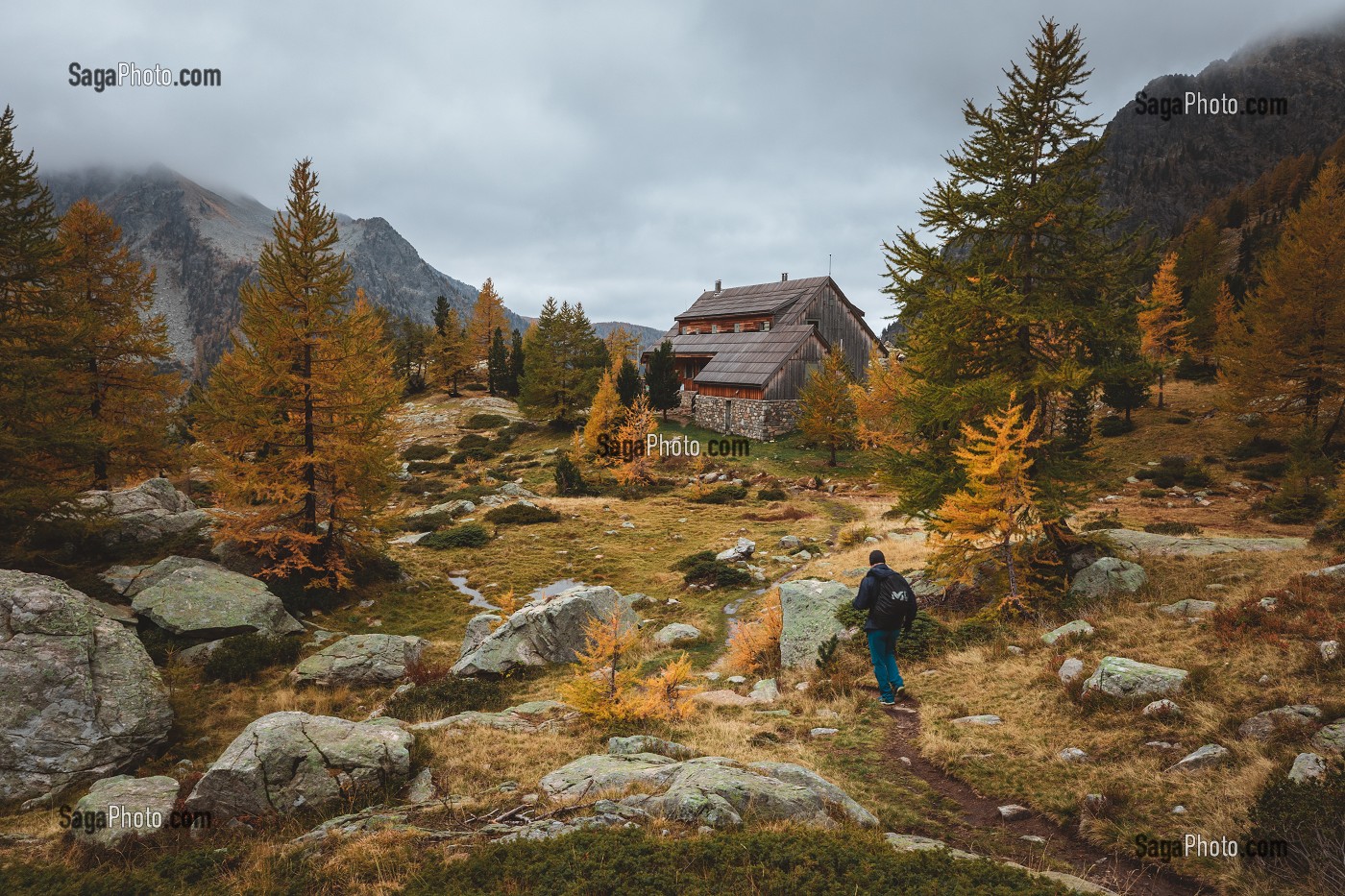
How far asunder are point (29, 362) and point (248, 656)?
928 centimetres

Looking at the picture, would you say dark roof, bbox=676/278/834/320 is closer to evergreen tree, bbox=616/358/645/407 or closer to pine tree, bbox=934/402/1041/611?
evergreen tree, bbox=616/358/645/407

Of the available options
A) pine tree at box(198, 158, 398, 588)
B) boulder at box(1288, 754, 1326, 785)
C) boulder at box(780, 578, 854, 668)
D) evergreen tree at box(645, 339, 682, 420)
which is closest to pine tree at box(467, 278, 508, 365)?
evergreen tree at box(645, 339, 682, 420)

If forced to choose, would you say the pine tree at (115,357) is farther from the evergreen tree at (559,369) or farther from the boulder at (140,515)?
the evergreen tree at (559,369)

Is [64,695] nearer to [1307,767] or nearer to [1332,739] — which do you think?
[1307,767]

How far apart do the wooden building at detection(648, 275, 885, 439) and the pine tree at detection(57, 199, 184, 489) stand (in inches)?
1410

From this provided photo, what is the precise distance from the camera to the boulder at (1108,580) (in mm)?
12250

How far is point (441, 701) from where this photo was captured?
11836 mm

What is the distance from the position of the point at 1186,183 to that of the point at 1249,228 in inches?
3091

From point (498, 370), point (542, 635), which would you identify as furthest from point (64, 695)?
point (498, 370)

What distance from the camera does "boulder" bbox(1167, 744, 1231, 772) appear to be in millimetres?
6398

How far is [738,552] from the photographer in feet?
74.1

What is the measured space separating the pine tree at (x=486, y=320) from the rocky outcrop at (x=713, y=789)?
67001 millimetres

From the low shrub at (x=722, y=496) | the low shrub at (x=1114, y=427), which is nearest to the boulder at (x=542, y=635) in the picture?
the low shrub at (x=722, y=496)

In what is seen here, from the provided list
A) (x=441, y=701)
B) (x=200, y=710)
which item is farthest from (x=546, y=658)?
(x=200, y=710)
